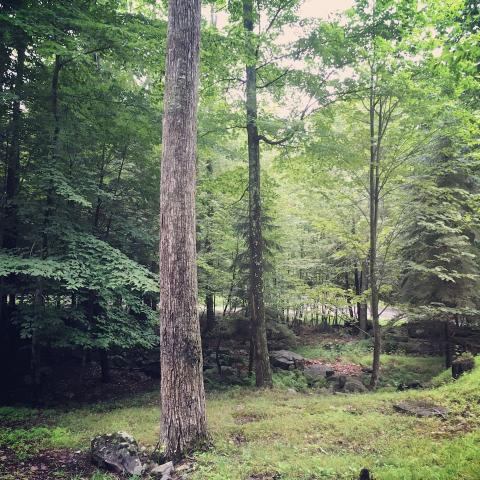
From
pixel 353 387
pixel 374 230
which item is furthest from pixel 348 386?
pixel 374 230

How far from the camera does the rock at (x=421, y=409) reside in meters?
7.42

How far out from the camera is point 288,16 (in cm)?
1059

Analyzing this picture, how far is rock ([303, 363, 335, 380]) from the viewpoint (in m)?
14.5

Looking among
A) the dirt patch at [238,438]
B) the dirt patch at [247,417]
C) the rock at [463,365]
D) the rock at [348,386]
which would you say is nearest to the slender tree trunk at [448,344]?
the rock at [463,365]

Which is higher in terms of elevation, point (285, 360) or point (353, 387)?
point (285, 360)

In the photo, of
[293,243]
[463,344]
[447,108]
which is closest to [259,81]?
[447,108]

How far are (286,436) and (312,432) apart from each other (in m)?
0.59

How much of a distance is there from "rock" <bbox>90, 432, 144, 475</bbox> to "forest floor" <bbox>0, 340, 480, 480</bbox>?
21 cm

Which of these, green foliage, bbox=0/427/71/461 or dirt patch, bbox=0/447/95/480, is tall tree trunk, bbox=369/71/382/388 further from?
green foliage, bbox=0/427/71/461

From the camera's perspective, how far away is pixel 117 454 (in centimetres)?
575

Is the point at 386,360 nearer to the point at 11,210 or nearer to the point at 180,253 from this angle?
the point at 180,253

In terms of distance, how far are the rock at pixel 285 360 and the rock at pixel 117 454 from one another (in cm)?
1068

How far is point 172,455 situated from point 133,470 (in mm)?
613

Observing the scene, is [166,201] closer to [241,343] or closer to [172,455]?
[172,455]
